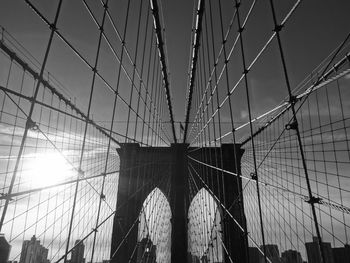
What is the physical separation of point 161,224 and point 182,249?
2211mm

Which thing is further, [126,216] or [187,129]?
[187,129]

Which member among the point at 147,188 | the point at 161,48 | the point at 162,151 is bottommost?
the point at 147,188

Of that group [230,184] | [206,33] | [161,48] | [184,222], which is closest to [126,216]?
[184,222]

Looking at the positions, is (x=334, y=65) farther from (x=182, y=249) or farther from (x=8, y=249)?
(x=182, y=249)

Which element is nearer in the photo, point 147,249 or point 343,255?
point 343,255

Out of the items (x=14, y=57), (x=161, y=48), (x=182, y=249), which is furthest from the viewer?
(x=182, y=249)

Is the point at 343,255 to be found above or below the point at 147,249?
above

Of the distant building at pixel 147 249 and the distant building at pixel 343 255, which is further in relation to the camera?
the distant building at pixel 147 249

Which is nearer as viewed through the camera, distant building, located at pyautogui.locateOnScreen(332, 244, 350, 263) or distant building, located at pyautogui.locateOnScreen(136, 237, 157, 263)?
distant building, located at pyautogui.locateOnScreen(332, 244, 350, 263)

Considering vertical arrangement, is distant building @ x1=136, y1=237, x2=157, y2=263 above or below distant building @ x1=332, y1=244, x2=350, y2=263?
below

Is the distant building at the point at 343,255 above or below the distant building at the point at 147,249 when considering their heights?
above

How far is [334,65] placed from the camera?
376cm

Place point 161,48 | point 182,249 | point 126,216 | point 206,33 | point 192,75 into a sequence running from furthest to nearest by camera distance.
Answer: point 126,216 < point 182,249 < point 192,75 < point 161,48 < point 206,33

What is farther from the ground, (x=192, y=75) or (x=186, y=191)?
(x=192, y=75)
